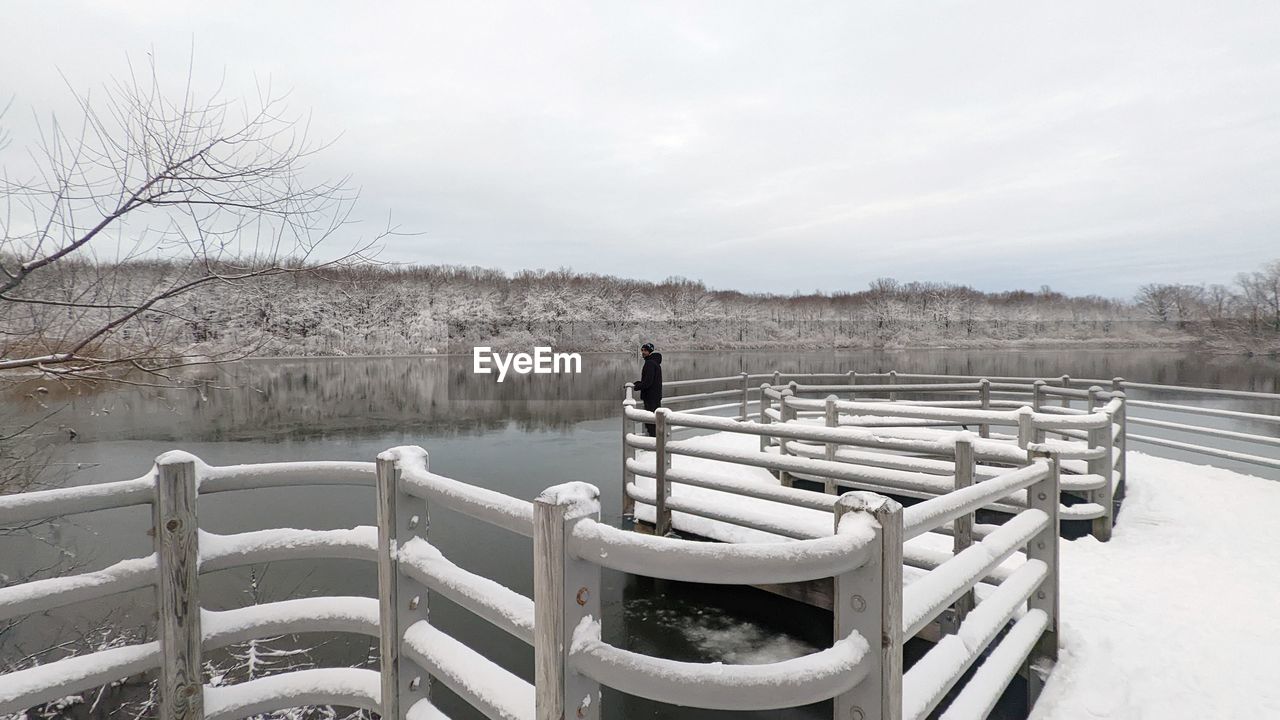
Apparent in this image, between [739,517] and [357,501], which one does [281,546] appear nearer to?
[739,517]

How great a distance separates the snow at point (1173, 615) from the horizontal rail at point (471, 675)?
268 cm

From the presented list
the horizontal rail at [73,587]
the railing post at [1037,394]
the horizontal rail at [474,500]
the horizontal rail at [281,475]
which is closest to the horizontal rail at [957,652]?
the horizontal rail at [474,500]

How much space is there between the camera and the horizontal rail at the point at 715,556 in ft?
5.12

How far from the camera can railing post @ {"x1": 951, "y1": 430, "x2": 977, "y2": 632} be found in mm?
3471

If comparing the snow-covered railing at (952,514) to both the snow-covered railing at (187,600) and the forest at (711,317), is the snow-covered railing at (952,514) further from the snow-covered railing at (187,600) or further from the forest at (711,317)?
the forest at (711,317)

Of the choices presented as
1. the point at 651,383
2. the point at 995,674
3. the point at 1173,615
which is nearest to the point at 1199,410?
the point at 1173,615

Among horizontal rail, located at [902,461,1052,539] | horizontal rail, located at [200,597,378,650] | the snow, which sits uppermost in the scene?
horizontal rail, located at [902,461,1052,539]

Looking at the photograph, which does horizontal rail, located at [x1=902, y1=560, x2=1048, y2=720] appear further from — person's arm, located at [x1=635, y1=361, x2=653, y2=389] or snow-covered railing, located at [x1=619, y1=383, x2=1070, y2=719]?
person's arm, located at [x1=635, y1=361, x2=653, y2=389]

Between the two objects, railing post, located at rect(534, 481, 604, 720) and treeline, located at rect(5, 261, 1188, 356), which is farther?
treeline, located at rect(5, 261, 1188, 356)

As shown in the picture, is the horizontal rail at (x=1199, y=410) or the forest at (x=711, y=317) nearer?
the horizontal rail at (x=1199, y=410)

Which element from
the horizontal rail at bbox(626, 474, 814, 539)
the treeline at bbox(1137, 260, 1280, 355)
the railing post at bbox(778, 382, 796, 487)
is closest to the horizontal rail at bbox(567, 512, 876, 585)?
the horizontal rail at bbox(626, 474, 814, 539)

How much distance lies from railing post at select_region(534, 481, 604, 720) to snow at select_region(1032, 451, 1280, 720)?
2.68 m

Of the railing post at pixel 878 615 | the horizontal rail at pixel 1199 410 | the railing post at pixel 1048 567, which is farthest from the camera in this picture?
the horizontal rail at pixel 1199 410

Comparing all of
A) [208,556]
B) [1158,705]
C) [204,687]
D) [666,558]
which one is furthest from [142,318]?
[1158,705]
